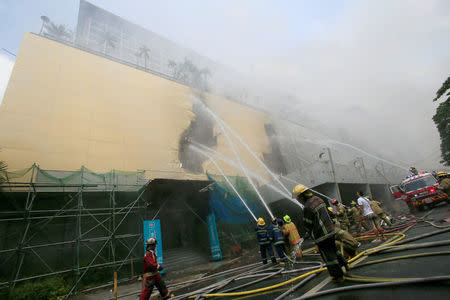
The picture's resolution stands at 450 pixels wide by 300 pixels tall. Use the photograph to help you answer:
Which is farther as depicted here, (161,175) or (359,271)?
(161,175)

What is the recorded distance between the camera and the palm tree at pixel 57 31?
21.3 metres

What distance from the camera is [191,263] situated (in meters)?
14.3

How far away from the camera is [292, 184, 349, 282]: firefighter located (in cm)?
369

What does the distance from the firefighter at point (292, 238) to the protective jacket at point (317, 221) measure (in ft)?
14.0

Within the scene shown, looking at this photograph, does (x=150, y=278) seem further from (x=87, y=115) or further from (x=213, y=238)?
(x=87, y=115)

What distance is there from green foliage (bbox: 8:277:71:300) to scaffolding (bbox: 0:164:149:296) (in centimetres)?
44

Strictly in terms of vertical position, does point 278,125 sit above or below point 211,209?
above

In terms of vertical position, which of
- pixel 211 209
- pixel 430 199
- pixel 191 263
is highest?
pixel 211 209

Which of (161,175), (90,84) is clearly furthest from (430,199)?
(90,84)

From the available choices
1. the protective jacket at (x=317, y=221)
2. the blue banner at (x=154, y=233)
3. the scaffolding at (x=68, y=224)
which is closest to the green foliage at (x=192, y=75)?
the scaffolding at (x=68, y=224)

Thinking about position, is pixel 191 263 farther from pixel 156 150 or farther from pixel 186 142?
pixel 186 142

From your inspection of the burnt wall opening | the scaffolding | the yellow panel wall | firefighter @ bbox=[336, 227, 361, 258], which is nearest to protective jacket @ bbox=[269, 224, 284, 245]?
firefighter @ bbox=[336, 227, 361, 258]

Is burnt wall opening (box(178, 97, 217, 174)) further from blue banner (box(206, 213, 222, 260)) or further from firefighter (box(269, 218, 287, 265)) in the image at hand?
firefighter (box(269, 218, 287, 265))

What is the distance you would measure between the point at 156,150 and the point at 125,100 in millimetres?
5463
